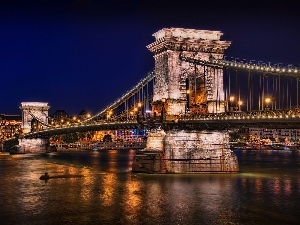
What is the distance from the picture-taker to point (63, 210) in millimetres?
31453

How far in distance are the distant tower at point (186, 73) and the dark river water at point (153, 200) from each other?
748cm

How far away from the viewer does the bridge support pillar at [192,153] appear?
153 ft

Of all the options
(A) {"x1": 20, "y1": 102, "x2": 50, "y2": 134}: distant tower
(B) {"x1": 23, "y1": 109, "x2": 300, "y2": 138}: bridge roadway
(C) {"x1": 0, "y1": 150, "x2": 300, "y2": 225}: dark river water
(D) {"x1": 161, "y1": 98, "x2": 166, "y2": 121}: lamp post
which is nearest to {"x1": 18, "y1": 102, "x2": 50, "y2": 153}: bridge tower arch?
(A) {"x1": 20, "y1": 102, "x2": 50, "y2": 134}: distant tower

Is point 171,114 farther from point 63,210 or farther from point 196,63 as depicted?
point 63,210

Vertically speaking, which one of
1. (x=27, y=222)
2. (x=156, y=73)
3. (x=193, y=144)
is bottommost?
(x=27, y=222)

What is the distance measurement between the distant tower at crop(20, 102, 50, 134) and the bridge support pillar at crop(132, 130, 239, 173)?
7687cm

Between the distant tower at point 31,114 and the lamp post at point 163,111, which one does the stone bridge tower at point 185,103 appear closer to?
the lamp post at point 163,111

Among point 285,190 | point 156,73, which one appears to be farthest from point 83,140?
point 285,190

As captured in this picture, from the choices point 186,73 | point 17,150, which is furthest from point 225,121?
point 17,150

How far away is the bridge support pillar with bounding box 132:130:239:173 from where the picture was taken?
153 ft

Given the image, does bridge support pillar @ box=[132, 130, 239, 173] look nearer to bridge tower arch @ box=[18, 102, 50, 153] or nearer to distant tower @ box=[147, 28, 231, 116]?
distant tower @ box=[147, 28, 231, 116]

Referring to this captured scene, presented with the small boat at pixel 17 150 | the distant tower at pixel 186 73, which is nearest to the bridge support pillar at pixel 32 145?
the small boat at pixel 17 150

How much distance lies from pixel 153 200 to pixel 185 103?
16.7 metres

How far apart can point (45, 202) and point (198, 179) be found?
14.2m
